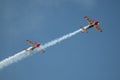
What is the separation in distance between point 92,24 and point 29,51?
939 inches

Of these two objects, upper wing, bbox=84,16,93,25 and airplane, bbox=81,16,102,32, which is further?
airplane, bbox=81,16,102,32

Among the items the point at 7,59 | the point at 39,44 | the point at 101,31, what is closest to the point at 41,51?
the point at 39,44

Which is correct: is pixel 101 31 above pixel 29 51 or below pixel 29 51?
below

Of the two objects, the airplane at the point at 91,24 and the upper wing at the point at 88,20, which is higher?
the upper wing at the point at 88,20

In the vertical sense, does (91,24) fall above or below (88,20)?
below

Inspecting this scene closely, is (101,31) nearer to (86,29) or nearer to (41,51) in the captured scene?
(86,29)

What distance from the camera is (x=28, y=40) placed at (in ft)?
211

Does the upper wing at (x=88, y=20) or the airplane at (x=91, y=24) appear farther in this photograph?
the airplane at (x=91, y=24)

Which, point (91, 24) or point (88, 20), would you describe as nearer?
point (88, 20)

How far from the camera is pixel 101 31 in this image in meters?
68.2

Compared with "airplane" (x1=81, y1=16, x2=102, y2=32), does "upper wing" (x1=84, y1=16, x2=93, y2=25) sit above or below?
above

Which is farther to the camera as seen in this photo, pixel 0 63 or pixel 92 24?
pixel 92 24

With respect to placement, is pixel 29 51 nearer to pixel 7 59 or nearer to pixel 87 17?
pixel 7 59

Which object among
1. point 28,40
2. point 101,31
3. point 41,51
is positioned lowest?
point 101,31
